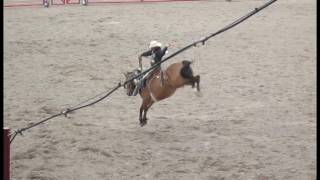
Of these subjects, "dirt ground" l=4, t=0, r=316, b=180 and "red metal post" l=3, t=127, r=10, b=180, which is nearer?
"red metal post" l=3, t=127, r=10, b=180

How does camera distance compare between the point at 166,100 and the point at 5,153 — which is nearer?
the point at 5,153

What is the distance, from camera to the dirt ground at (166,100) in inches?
370

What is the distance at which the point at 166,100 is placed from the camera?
12.8 metres

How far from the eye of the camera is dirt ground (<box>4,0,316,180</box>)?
941 cm

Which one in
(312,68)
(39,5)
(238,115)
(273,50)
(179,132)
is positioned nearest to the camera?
(179,132)

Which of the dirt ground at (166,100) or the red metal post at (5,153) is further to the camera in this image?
the dirt ground at (166,100)

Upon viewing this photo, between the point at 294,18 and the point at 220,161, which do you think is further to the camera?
the point at 294,18

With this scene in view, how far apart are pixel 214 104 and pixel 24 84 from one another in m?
5.00

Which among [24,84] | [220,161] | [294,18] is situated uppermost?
[294,18]

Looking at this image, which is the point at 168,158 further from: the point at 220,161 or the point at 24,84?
the point at 24,84

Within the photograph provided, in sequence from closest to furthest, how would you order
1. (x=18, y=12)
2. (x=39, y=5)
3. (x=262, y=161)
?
(x=262, y=161) < (x=18, y=12) < (x=39, y=5)

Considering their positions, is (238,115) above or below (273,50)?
below

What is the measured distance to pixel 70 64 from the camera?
15.8m

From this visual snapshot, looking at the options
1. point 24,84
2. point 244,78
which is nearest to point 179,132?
point 244,78
